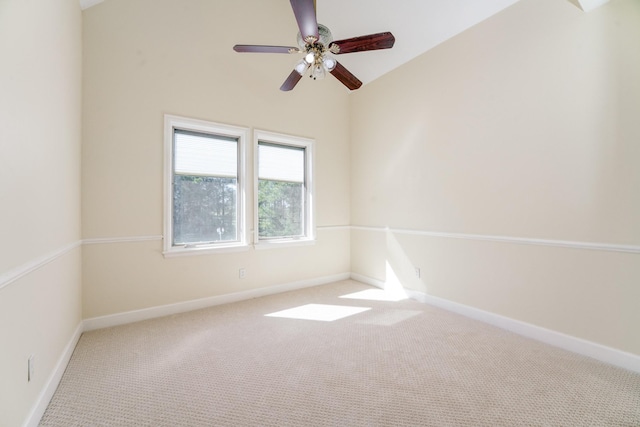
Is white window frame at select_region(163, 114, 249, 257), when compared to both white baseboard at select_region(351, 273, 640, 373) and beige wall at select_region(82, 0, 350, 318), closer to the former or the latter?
beige wall at select_region(82, 0, 350, 318)

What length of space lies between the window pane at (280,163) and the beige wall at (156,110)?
261 mm

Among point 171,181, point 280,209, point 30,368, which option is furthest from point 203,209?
point 30,368

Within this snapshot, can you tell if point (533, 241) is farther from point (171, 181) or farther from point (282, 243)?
point (171, 181)

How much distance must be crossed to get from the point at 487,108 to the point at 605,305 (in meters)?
1.98

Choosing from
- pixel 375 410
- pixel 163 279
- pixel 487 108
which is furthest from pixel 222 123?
pixel 375 410

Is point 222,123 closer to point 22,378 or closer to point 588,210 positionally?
point 22,378

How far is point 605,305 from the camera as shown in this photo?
81.3 inches

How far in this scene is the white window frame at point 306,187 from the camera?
11.4 ft

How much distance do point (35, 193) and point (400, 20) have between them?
3760 mm

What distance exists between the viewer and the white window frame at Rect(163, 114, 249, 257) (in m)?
2.89

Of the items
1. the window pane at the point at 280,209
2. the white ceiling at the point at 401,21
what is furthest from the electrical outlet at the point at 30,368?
the white ceiling at the point at 401,21

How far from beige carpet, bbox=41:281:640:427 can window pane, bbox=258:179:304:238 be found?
1352 mm

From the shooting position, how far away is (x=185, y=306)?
301 cm

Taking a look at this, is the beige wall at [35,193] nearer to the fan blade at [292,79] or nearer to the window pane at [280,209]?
the fan blade at [292,79]
